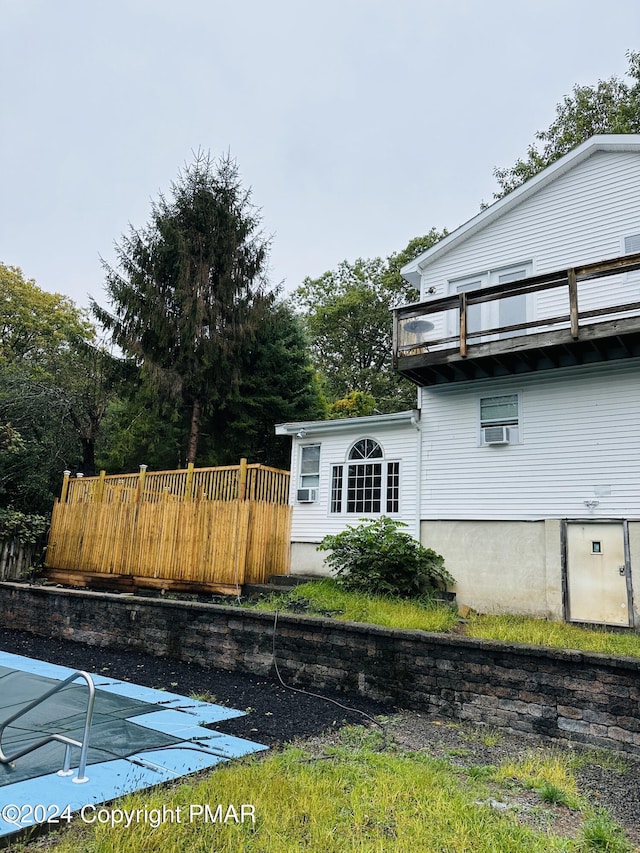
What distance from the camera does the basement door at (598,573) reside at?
8391 millimetres

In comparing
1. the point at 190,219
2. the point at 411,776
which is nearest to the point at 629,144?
the point at 411,776

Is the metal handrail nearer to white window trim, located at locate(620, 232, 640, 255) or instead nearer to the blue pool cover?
the blue pool cover

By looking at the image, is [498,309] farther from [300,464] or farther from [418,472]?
[300,464]

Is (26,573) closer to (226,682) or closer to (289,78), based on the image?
(226,682)

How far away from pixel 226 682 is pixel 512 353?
269 inches

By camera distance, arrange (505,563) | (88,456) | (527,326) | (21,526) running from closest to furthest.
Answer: (527,326)
(505,563)
(21,526)
(88,456)

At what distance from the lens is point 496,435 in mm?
9891

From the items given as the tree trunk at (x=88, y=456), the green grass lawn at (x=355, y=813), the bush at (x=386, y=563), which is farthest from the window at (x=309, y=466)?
the tree trunk at (x=88, y=456)

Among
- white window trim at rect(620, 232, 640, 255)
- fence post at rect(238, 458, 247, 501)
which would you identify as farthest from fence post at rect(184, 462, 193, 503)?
white window trim at rect(620, 232, 640, 255)

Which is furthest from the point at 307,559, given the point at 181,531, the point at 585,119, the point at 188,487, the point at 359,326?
the point at 359,326

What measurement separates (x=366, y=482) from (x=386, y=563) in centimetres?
223

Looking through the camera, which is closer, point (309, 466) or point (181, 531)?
point (181, 531)

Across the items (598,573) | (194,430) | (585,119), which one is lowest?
(598,573)

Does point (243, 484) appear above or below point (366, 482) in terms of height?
below
